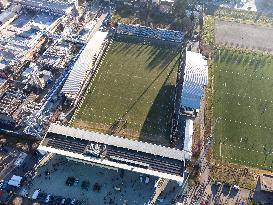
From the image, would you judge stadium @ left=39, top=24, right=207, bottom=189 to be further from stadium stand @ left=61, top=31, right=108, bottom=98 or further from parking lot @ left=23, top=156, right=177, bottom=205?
parking lot @ left=23, top=156, right=177, bottom=205

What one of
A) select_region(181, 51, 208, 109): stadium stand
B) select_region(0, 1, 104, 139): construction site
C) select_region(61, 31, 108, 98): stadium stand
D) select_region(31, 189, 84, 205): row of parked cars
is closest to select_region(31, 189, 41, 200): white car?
select_region(31, 189, 84, 205): row of parked cars

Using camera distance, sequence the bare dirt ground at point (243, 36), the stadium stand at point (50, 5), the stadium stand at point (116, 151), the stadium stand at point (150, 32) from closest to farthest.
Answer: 1. the stadium stand at point (116, 151)
2. the stadium stand at point (150, 32)
3. the bare dirt ground at point (243, 36)
4. the stadium stand at point (50, 5)

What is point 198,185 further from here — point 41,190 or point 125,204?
point 41,190

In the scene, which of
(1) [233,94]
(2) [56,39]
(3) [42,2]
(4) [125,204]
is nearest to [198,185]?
(4) [125,204]

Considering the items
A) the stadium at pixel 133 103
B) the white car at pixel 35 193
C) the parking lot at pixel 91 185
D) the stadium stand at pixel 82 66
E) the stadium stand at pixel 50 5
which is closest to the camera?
the white car at pixel 35 193

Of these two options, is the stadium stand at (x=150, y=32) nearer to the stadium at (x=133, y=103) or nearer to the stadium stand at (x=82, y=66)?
the stadium at (x=133, y=103)

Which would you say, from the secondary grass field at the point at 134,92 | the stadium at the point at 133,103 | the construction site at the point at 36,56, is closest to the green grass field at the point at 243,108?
the stadium at the point at 133,103
